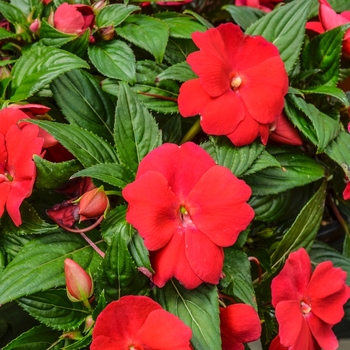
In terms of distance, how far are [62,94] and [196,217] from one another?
30 centimetres

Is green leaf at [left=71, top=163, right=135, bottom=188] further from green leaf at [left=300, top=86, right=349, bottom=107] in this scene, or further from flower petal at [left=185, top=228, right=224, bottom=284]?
green leaf at [left=300, top=86, right=349, bottom=107]

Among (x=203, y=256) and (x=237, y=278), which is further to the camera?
(x=237, y=278)

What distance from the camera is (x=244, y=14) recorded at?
3.17ft

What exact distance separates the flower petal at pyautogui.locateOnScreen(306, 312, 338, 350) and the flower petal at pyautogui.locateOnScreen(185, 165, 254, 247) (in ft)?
0.70

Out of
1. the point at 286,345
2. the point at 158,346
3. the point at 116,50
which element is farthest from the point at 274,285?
the point at 116,50

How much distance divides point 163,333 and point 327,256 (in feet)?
1.64

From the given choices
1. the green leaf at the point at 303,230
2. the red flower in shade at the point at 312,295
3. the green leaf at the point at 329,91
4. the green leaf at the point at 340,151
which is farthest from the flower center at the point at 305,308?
the green leaf at the point at 329,91

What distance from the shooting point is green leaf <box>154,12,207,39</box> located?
2.80 ft

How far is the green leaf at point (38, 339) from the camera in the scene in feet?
2.08

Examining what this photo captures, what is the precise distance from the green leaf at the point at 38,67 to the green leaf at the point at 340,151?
40cm

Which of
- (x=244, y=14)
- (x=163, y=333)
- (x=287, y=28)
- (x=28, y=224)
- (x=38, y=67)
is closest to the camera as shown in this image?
(x=163, y=333)

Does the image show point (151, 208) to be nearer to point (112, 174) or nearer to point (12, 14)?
point (112, 174)

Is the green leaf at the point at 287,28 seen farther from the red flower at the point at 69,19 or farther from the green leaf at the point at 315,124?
the red flower at the point at 69,19

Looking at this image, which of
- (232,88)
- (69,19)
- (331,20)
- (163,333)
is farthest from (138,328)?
(331,20)
